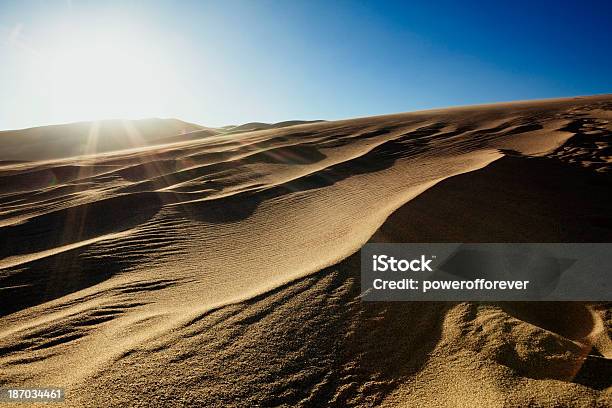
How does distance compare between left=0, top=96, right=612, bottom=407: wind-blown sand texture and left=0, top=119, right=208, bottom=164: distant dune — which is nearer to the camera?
left=0, top=96, right=612, bottom=407: wind-blown sand texture

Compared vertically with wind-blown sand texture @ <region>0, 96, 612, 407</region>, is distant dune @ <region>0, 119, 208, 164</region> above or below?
above

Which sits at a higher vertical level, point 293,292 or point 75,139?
point 75,139

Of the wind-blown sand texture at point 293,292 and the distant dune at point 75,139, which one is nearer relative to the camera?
the wind-blown sand texture at point 293,292

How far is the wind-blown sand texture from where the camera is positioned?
1.59 meters

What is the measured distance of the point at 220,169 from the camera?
6.83 metres

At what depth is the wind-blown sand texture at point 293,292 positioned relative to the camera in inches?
62.6

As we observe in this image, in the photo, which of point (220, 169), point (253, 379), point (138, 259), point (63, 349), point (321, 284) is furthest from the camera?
point (220, 169)

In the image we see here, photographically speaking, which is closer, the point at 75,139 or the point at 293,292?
the point at 293,292

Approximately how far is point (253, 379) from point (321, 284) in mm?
887

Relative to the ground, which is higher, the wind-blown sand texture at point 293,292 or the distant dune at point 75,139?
the distant dune at point 75,139

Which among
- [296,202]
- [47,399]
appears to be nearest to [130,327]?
[47,399]

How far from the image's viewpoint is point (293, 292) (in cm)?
235

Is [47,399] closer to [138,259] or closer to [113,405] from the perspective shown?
[113,405]

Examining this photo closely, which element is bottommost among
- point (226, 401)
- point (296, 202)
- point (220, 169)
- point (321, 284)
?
point (226, 401)
